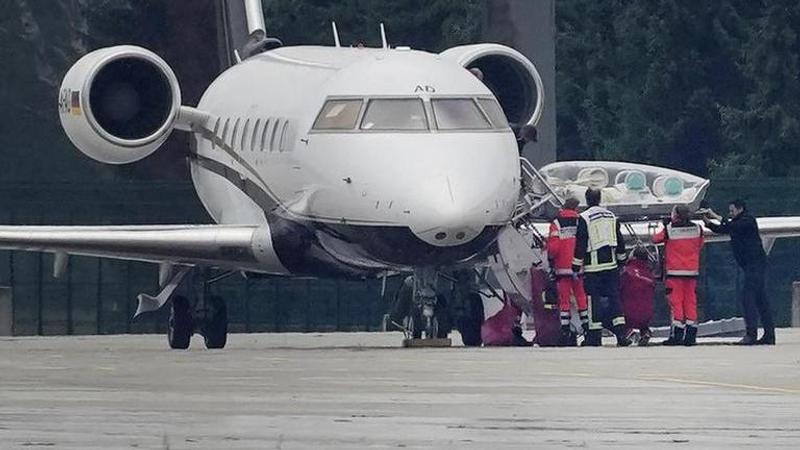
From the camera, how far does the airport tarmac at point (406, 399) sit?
12.2 meters

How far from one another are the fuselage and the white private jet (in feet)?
0.06

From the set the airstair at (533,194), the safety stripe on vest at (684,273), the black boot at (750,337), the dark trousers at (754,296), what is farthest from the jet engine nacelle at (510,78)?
the black boot at (750,337)

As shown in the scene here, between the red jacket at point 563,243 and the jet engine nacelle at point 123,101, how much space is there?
456cm

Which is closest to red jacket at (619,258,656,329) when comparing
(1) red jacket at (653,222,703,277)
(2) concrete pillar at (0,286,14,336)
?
(1) red jacket at (653,222,703,277)

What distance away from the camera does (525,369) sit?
62.5ft

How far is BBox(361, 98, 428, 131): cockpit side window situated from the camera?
24.1 metres

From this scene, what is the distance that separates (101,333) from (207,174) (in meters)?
9.15

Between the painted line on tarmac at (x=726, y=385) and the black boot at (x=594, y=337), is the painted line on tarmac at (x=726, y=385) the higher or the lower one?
the lower one

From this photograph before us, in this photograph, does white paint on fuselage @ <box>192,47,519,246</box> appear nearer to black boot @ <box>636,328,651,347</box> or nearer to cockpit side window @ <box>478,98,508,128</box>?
cockpit side window @ <box>478,98,508,128</box>

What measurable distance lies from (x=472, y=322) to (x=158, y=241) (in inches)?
134

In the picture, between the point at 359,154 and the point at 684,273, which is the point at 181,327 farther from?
the point at 684,273

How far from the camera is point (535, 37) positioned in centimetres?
3709

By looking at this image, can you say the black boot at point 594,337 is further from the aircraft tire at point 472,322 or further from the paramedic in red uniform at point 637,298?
the aircraft tire at point 472,322

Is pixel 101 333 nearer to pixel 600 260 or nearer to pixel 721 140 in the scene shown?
pixel 600 260
